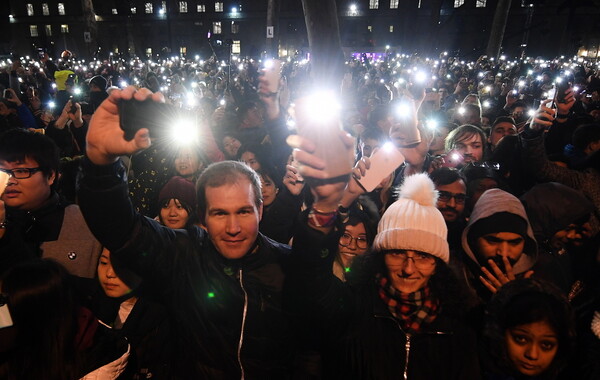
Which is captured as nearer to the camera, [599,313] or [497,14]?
[599,313]

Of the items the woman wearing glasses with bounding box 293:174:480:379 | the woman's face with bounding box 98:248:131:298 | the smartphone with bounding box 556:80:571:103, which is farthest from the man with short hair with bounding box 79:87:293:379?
the smartphone with bounding box 556:80:571:103

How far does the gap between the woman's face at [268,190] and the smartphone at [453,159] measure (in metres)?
1.99

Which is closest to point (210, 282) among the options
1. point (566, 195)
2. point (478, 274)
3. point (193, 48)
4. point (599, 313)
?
point (478, 274)

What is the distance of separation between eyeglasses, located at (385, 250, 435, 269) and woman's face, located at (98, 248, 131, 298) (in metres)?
1.67

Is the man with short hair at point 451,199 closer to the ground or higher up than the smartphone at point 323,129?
closer to the ground

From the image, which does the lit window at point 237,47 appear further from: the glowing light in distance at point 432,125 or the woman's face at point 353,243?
the woman's face at point 353,243

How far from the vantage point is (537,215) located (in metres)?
3.32

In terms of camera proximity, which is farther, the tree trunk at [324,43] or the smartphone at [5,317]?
the tree trunk at [324,43]

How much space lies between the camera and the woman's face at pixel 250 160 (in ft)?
12.9

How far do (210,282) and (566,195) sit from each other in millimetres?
3077

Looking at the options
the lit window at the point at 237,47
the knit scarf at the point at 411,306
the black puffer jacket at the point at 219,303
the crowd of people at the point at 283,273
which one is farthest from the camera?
the lit window at the point at 237,47

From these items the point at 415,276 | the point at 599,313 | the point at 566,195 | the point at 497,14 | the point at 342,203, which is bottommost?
the point at 599,313

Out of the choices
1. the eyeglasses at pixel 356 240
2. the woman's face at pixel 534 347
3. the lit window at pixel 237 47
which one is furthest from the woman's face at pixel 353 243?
the lit window at pixel 237 47

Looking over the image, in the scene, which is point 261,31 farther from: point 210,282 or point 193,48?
point 210,282
